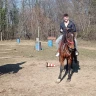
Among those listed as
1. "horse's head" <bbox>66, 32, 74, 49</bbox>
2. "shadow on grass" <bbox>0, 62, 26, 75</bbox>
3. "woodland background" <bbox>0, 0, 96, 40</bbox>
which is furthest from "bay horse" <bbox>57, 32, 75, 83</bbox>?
"woodland background" <bbox>0, 0, 96, 40</bbox>

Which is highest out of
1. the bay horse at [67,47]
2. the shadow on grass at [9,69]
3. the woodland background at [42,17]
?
the woodland background at [42,17]

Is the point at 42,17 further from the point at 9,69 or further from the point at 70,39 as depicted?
the point at 70,39

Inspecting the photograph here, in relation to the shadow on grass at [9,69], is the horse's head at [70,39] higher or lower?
higher

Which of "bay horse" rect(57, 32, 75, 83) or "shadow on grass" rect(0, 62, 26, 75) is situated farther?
"shadow on grass" rect(0, 62, 26, 75)

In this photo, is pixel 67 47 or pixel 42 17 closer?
pixel 67 47

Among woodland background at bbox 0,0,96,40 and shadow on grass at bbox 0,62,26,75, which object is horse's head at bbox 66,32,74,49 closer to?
shadow on grass at bbox 0,62,26,75

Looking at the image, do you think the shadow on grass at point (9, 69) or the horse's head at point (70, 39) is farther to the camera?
the shadow on grass at point (9, 69)

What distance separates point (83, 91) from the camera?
22.1 ft

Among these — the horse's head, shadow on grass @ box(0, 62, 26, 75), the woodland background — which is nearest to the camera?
the horse's head

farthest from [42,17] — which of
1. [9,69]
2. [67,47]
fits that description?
[67,47]

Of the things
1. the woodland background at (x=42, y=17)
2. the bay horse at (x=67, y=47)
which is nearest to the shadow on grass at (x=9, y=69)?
the bay horse at (x=67, y=47)

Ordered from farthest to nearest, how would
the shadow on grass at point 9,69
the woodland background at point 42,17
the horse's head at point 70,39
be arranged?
the woodland background at point 42,17, the shadow on grass at point 9,69, the horse's head at point 70,39

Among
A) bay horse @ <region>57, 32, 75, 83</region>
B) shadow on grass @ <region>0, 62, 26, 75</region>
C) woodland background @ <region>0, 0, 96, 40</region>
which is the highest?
woodland background @ <region>0, 0, 96, 40</region>

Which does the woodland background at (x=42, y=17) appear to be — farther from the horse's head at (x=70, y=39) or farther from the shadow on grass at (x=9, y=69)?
the horse's head at (x=70, y=39)
